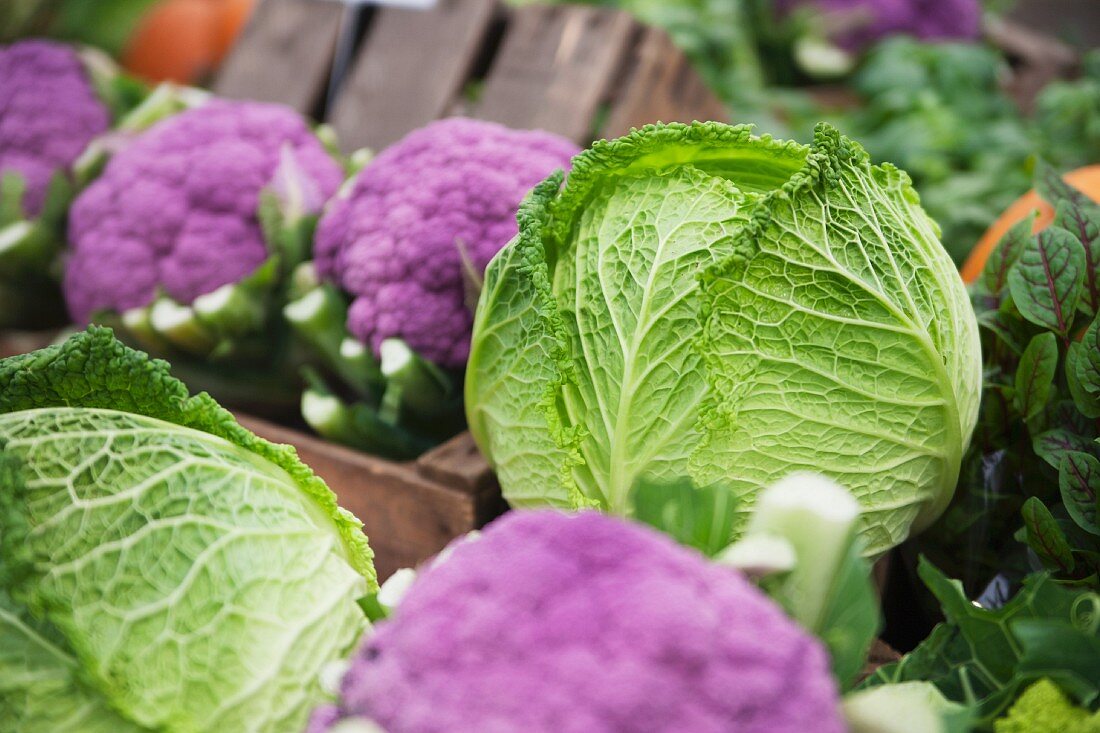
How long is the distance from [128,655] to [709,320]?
69cm

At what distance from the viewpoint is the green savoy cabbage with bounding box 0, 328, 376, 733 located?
823 millimetres

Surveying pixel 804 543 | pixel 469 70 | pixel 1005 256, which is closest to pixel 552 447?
pixel 804 543

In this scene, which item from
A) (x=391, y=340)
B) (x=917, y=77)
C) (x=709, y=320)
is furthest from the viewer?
(x=917, y=77)

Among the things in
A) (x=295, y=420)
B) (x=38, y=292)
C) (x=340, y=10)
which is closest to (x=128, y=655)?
(x=295, y=420)

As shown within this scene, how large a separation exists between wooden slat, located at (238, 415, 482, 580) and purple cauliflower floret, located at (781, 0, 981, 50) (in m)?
2.67

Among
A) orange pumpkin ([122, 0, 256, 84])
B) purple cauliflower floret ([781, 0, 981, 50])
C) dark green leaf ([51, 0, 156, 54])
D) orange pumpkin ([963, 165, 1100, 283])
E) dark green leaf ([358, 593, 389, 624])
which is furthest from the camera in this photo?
purple cauliflower floret ([781, 0, 981, 50])

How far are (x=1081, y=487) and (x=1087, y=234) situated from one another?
1.23 feet

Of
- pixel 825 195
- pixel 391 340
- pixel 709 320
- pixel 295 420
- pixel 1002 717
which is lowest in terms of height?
pixel 295 420

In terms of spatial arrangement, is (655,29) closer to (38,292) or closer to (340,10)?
(340,10)

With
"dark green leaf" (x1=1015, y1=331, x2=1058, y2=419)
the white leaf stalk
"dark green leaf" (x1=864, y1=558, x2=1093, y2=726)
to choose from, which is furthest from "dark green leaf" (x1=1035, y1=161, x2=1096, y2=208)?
the white leaf stalk

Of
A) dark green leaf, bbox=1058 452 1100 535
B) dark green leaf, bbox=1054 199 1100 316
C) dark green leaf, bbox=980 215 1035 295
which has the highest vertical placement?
dark green leaf, bbox=1054 199 1100 316

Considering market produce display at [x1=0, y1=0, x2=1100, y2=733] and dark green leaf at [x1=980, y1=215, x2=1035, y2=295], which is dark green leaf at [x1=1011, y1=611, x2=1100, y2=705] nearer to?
market produce display at [x1=0, y1=0, x2=1100, y2=733]

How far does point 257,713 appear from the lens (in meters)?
0.85

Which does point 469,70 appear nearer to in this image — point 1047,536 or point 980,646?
point 1047,536
